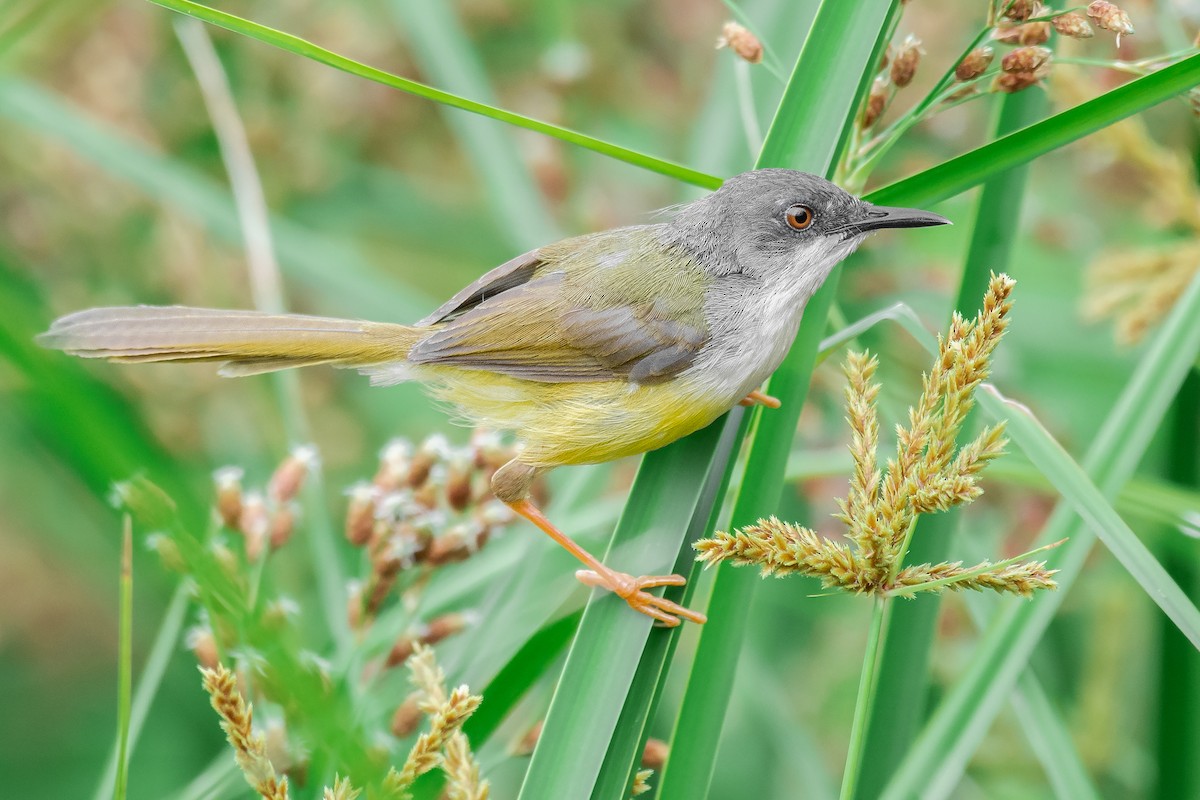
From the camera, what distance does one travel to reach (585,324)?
2.45m

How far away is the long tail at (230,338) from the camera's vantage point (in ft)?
7.27

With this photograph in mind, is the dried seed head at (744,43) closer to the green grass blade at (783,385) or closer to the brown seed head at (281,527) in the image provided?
the green grass blade at (783,385)

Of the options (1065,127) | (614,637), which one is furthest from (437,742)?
(1065,127)

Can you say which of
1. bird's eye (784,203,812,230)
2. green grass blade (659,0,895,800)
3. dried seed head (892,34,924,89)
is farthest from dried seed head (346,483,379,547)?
dried seed head (892,34,924,89)

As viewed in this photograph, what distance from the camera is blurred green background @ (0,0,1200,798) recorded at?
317 centimetres

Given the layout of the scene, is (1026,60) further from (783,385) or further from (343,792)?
(343,792)

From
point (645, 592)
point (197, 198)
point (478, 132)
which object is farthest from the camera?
point (478, 132)

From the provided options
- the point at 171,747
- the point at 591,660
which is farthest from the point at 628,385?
the point at 171,747

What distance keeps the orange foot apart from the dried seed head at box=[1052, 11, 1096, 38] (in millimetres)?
1291

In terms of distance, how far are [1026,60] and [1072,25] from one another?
0.10 metres

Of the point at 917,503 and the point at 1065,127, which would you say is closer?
the point at 917,503

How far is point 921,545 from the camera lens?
207cm

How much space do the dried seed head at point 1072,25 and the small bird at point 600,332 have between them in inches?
18.1

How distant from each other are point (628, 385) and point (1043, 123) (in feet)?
3.45
